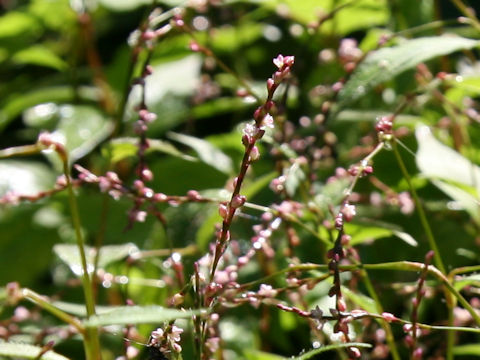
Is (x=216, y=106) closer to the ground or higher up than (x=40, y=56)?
closer to the ground

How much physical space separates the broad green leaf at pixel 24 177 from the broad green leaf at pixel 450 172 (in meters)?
0.72

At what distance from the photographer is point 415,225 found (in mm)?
1010

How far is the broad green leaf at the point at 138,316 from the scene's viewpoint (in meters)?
0.48

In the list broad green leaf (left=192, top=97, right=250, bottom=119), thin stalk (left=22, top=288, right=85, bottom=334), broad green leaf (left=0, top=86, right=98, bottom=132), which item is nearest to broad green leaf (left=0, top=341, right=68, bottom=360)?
thin stalk (left=22, top=288, right=85, bottom=334)

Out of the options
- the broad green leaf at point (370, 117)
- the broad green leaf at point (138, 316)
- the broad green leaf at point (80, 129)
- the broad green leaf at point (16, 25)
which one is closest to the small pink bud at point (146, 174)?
the broad green leaf at point (138, 316)

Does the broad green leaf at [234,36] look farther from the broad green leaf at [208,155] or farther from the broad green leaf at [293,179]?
the broad green leaf at [293,179]

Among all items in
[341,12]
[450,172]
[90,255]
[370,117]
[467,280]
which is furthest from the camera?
[341,12]

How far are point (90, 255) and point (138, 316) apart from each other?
16.8 inches

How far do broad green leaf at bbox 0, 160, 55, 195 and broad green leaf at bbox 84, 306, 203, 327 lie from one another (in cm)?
83

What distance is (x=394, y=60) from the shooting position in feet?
2.72

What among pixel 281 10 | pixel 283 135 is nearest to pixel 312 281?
pixel 283 135

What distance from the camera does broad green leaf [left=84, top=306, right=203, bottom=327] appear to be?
479mm

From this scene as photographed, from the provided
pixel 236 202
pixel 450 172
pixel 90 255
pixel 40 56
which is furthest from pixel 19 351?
pixel 40 56

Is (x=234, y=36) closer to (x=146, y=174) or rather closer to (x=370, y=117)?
(x=370, y=117)
